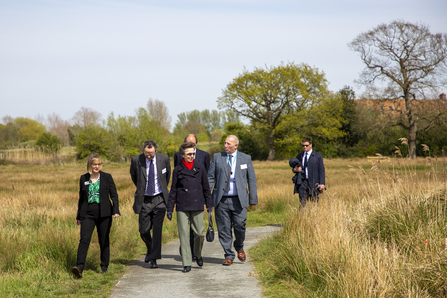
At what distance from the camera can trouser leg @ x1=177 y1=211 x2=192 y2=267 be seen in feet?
21.1

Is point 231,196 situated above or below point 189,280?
above

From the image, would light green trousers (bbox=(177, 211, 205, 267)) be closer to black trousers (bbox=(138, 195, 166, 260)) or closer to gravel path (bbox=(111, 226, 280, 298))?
gravel path (bbox=(111, 226, 280, 298))

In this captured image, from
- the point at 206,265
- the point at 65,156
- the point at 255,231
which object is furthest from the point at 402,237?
the point at 65,156

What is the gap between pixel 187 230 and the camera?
21.7 feet

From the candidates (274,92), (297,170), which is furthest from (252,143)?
(297,170)

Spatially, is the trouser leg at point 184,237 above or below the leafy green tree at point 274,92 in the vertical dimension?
below

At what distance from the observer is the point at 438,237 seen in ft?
18.2

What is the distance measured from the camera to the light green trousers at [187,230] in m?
6.46

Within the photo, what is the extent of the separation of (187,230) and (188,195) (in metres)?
0.55

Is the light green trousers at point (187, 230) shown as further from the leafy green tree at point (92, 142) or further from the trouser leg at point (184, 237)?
the leafy green tree at point (92, 142)

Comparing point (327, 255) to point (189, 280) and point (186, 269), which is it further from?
point (186, 269)

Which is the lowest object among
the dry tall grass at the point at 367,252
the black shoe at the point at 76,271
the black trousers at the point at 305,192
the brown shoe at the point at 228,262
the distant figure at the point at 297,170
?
the brown shoe at the point at 228,262

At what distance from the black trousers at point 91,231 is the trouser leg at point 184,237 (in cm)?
114

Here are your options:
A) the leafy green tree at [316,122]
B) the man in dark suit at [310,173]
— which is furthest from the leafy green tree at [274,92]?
the man in dark suit at [310,173]
